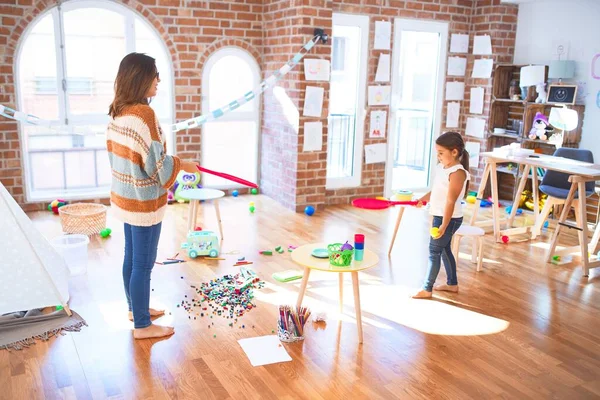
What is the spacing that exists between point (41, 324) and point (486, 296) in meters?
2.64

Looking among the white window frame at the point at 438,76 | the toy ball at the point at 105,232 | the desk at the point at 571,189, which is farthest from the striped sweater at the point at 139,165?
the white window frame at the point at 438,76

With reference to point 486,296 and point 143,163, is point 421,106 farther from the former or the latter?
point 143,163

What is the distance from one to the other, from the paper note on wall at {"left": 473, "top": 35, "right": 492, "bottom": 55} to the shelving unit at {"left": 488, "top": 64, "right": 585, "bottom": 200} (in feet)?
0.79

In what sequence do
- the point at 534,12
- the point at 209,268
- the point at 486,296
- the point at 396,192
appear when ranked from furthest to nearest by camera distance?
the point at 534,12 < the point at 396,192 < the point at 209,268 < the point at 486,296

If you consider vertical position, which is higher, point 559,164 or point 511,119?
point 511,119

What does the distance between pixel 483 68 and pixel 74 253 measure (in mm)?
4726

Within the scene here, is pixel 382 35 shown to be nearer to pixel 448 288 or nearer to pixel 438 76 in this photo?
pixel 438 76

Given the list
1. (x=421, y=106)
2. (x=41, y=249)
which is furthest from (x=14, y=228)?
(x=421, y=106)

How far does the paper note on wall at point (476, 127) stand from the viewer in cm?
658

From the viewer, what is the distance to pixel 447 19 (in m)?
6.48

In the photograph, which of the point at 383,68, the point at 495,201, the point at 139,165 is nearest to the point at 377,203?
the point at 495,201

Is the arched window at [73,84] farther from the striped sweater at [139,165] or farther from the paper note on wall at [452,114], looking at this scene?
the paper note on wall at [452,114]

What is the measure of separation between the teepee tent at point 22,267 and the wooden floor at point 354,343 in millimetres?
251

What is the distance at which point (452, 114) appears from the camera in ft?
22.2
